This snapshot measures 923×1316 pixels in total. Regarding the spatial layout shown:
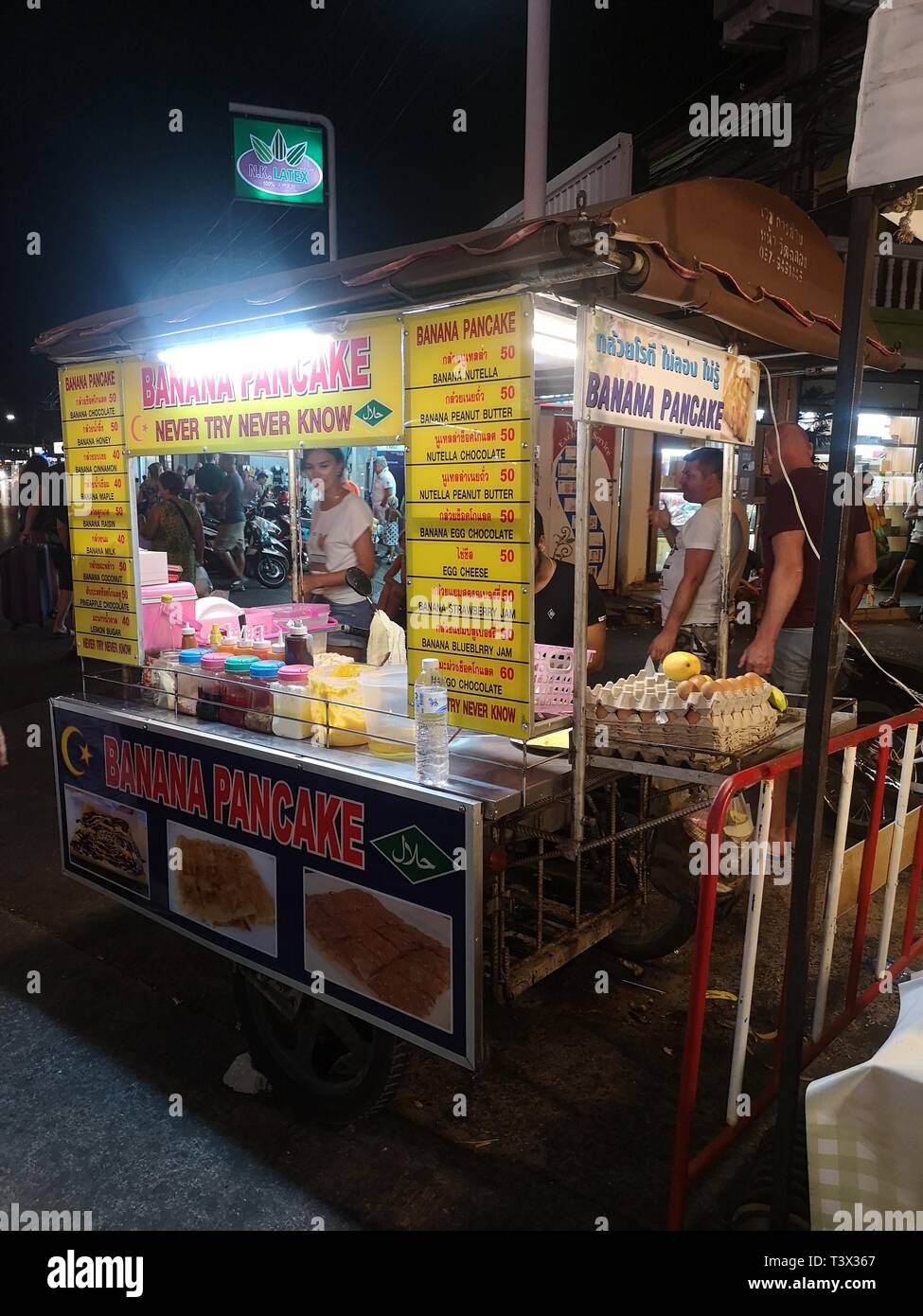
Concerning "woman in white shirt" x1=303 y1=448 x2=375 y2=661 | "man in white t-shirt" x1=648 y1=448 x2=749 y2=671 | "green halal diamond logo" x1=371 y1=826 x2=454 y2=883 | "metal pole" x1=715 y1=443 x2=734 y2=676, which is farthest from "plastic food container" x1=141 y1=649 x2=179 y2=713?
"metal pole" x1=715 y1=443 x2=734 y2=676

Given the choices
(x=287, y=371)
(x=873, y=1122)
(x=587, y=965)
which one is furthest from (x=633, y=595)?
(x=873, y=1122)

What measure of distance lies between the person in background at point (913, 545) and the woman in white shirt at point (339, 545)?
9.54 meters

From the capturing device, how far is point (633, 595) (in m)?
13.1

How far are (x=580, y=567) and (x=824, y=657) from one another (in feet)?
2.84

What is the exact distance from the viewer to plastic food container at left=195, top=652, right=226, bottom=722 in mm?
3568

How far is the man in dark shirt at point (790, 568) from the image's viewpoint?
441cm

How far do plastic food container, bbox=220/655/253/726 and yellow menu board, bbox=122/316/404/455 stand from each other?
2.92 feet

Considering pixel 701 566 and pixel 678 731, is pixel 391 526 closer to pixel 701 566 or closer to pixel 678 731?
pixel 701 566

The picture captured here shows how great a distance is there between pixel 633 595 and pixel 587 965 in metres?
9.54

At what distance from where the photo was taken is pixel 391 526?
45.8ft

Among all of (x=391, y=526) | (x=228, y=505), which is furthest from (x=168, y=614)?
(x=391, y=526)

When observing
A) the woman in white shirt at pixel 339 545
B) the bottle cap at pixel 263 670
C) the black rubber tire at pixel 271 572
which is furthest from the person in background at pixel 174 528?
the black rubber tire at pixel 271 572

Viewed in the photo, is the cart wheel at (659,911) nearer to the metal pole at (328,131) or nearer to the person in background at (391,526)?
the person in background at (391,526)

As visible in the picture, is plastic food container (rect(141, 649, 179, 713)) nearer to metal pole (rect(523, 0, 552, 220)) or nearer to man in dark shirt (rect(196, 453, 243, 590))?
Result: metal pole (rect(523, 0, 552, 220))
